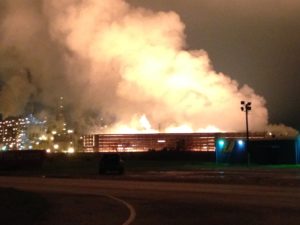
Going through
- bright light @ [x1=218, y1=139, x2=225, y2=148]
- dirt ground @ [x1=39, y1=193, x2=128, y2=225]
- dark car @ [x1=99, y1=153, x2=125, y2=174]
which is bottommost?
dirt ground @ [x1=39, y1=193, x2=128, y2=225]

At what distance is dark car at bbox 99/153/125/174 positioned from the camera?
51625mm

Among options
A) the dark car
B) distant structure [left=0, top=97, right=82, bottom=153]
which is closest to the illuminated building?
distant structure [left=0, top=97, right=82, bottom=153]

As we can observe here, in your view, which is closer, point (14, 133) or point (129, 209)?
point (129, 209)

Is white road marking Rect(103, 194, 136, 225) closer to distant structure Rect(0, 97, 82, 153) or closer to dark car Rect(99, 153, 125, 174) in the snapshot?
dark car Rect(99, 153, 125, 174)

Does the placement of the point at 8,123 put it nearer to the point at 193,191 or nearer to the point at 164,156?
the point at 164,156

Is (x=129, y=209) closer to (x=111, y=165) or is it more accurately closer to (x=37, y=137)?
(x=111, y=165)

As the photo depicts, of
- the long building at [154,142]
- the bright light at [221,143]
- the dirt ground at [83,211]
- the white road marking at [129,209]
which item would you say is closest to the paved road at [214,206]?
the white road marking at [129,209]

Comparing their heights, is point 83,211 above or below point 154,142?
below

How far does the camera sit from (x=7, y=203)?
71.4 ft

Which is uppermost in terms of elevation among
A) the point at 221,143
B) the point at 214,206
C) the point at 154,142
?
the point at 154,142

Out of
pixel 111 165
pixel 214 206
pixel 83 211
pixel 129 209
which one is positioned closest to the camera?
pixel 83 211

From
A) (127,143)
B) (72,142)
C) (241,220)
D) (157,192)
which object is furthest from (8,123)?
(241,220)

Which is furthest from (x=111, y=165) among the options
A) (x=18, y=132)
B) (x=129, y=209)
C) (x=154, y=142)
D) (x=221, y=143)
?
(x=18, y=132)

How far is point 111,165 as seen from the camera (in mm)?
51969
